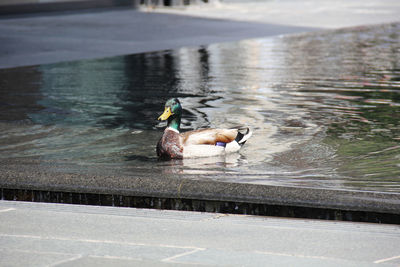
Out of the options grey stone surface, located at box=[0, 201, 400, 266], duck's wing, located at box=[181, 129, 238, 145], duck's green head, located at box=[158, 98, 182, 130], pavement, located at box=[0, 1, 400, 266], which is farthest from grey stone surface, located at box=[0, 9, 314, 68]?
grey stone surface, located at box=[0, 201, 400, 266]

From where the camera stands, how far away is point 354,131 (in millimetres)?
10078

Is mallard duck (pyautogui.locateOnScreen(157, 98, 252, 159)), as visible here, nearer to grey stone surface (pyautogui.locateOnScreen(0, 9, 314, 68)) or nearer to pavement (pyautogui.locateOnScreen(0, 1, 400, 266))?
pavement (pyautogui.locateOnScreen(0, 1, 400, 266))

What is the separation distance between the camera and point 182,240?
15.9 feet

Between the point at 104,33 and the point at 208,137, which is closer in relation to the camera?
the point at 208,137

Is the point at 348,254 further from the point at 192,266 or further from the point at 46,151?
the point at 46,151

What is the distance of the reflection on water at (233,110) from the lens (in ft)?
27.0

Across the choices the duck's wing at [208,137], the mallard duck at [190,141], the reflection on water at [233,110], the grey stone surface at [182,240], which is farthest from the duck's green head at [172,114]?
the grey stone surface at [182,240]

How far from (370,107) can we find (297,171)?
4.32m

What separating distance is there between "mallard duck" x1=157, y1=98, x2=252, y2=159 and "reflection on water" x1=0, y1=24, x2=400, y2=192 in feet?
0.40

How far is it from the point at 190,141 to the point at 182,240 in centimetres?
369

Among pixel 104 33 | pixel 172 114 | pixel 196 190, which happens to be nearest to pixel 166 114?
pixel 172 114

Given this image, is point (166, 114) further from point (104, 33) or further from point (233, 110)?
point (104, 33)

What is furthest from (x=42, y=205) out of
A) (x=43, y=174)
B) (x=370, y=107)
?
(x=370, y=107)

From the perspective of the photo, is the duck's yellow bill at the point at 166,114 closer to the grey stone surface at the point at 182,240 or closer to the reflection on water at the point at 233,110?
the reflection on water at the point at 233,110
